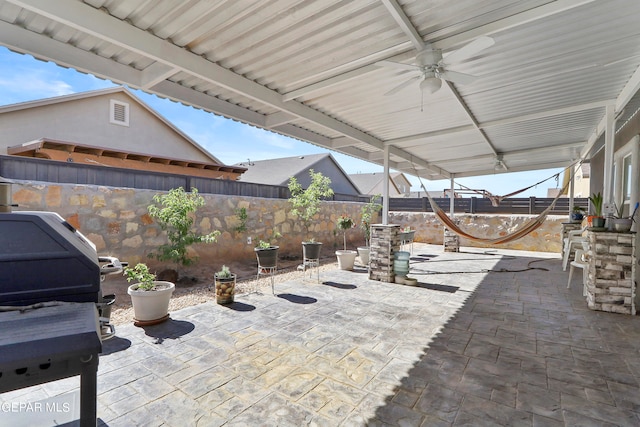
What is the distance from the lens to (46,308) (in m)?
1.29

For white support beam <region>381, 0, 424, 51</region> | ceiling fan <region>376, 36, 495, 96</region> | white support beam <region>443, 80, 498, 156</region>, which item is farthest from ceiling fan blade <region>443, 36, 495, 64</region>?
white support beam <region>443, 80, 498, 156</region>

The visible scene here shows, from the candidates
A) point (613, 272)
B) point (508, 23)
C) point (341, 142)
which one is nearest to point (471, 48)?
point (508, 23)

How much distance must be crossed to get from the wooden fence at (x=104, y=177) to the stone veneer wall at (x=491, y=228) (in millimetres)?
6675

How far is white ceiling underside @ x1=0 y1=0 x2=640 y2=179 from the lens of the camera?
2033mm

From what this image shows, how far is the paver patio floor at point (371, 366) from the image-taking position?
1.83 meters

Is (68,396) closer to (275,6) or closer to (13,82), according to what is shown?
(275,6)

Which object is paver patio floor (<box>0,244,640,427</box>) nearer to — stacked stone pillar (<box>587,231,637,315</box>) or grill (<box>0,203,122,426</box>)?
stacked stone pillar (<box>587,231,637,315</box>)

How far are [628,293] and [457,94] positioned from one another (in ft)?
10.3

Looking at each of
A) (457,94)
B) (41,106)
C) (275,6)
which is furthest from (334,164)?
(275,6)

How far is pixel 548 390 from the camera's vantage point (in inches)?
81.5

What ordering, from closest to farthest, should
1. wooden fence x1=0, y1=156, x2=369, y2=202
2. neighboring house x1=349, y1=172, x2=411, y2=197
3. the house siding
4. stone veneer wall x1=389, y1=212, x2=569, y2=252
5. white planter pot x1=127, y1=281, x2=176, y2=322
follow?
1. white planter pot x1=127, y1=281, x2=176, y2=322
2. wooden fence x1=0, y1=156, x2=369, y2=202
3. the house siding
4. stone veneer wall x1=389, y1=212, x2=569, y2=252
5. neighboring house x1=349, y1=172, x2=411, y2=197

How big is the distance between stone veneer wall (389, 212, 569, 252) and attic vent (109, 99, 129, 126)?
9591 mm

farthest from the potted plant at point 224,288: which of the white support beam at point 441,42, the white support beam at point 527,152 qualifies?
the white support beam at point 527,152

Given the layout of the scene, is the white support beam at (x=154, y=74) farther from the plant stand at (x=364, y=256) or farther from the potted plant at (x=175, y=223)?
the plant stand at (x=364, y=256)
